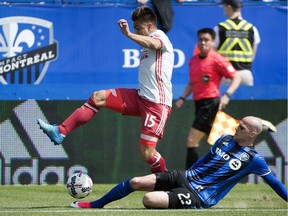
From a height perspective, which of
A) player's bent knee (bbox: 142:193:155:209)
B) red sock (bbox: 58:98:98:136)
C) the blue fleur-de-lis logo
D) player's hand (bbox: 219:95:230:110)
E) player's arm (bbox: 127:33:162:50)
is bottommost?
player's bent knee (bbox: 142:193:155:209)

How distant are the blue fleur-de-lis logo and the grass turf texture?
2.65m

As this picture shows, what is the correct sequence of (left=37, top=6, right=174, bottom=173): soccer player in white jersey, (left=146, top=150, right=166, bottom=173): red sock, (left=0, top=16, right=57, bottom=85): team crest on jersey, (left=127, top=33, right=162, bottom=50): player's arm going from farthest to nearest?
(left=0, top=16, right=57, bottom=85): team crest on jersey, (left=146, top=150, right=166, bottom=173): red sock, (left=37, top=6, right=174, bottom=173): soccer player in white jersey, (left=127, top=33, right=162, bottom=50): player's arm

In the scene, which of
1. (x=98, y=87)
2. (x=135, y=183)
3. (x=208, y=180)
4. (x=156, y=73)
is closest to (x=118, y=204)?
(x=135, y=183)

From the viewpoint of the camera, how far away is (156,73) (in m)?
11.1

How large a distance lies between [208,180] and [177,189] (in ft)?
1.15

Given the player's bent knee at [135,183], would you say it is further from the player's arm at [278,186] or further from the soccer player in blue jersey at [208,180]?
the player's arm at [278,186]

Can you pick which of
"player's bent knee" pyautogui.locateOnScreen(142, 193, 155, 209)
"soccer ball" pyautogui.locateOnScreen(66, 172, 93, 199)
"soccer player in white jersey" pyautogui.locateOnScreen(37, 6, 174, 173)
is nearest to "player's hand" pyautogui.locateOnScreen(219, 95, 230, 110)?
"soccer player in white jersey" pyautogui.locateOnScreen(37, 6, 174, 173)

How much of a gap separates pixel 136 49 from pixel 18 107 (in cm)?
260

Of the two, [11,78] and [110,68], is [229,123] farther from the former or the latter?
[11,78]

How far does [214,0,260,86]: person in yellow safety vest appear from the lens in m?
15.5

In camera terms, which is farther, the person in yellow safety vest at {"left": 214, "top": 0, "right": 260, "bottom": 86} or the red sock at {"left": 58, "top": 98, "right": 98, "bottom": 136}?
the person in yellow safety vest at {"left": 214, "top": 0, "right": 260, "bottom": 86}

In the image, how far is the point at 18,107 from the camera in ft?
45.5

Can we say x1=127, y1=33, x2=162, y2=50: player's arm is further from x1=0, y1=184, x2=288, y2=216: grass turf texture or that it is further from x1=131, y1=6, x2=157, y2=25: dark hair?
x1=0, y1=184, x2=288, y2=216: grass turf texture

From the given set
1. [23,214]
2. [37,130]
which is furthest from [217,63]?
[23,214]
